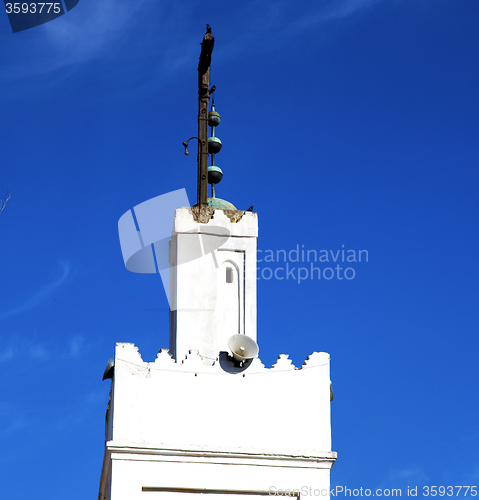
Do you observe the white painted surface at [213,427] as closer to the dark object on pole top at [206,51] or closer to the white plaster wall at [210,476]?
the white plaster wall at [210,476]

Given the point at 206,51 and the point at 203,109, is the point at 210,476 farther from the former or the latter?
the point at 206,51

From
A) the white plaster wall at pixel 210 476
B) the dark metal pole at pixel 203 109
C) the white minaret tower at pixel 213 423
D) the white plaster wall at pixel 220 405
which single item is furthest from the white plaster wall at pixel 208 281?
the white plaster wall at pixel 210 476

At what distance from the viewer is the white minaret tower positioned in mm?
22281

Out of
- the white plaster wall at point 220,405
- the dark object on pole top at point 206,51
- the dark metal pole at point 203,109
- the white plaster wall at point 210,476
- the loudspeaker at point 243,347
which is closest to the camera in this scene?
the white plaster wall at point 210,476

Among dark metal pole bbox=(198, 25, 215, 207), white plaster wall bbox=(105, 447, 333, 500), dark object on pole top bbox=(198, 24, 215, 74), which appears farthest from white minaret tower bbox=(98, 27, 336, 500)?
dark object on pole top bbox=(198, 24, 215, 74)

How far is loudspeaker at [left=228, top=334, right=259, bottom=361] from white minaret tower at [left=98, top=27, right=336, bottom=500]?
1.0 inches

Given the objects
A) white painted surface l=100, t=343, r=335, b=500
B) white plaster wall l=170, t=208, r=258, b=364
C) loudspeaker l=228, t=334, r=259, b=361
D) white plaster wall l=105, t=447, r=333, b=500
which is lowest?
white plaster wall l=105, t=447, r=333, b=500

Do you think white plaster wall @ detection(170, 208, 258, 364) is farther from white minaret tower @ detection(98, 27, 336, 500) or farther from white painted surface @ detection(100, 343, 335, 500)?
white painted surface @ detection(100, 343, 335, 500)

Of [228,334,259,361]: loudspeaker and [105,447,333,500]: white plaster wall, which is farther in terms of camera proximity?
[228,334,259,361]: loudspeaker

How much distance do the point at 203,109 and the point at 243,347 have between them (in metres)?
8.12

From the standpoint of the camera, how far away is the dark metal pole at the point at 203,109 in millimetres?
27078

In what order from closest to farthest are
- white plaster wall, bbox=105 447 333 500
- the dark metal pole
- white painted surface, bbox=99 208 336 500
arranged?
1. white plaster wall, bbox=105 447 333 500
2. white painted surface, bbox=99 208 336 500
3. the dark metal pole

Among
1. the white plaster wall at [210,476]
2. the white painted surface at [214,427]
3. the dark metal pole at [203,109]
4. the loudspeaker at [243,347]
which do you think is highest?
the dark metal pole at [203,109]

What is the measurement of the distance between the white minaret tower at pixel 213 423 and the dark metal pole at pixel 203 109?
4.38 meters
